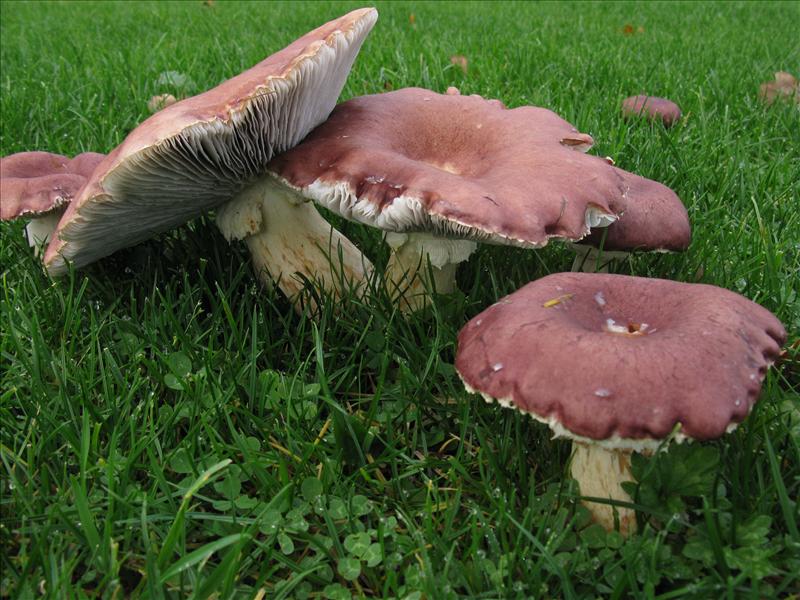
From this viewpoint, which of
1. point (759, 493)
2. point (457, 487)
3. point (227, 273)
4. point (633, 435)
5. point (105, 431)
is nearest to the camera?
point (633, 435)

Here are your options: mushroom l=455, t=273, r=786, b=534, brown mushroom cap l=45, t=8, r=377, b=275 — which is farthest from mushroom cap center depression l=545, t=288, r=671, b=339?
brown mushroom cap l=45, t=8, r=377, b=275

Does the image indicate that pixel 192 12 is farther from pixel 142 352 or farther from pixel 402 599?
pixel 402 599

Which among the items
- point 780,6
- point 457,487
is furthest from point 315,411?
point 780,6

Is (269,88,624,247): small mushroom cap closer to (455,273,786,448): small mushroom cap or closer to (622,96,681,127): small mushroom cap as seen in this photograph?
(455,273,786,448): small mushroom cap

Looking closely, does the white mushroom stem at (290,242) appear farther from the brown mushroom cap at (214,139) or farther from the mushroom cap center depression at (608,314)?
the mushroom cap center depression at (608,314)

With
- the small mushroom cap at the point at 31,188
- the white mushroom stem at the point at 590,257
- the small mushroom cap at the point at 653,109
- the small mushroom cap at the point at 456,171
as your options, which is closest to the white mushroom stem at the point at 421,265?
the small mushroom cap at the point at 456,171

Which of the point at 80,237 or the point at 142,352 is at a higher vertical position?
the point at 80,237
